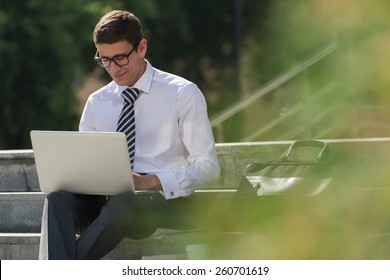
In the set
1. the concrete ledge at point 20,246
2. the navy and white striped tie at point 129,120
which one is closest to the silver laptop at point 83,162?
the navy and white striped tie at point 129,120

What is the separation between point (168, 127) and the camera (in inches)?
164

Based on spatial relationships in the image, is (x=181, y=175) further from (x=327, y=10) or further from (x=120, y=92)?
(x=327, y=10)

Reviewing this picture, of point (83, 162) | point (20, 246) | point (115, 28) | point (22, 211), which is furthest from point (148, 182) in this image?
point (22, 211)

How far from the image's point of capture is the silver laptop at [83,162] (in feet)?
12.2

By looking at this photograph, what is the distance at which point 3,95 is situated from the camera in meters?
24.2

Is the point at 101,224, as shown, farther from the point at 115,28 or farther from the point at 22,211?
the point at 22,211

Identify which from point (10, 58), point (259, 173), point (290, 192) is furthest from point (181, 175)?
point (10, 58)

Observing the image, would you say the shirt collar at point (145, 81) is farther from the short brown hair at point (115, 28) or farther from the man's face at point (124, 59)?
the short brown hair at point (115, 28)

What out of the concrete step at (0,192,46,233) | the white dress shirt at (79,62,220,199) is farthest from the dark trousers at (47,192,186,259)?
the concrete step at (0,192,46,233)

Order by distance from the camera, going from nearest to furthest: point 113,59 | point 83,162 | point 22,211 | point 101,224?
1. point 101,224
2. point 83,162
3. point 113,59
4. point 22,211

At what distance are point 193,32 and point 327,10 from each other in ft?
103

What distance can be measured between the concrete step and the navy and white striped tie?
1046 mm

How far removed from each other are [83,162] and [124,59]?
508mm
